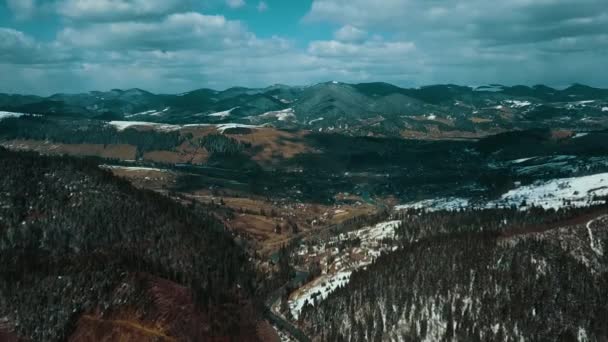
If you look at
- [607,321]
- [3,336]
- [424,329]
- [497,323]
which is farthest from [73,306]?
[607,321]

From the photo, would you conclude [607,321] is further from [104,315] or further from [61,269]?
[61,269]

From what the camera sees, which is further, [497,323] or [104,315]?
[497,323]

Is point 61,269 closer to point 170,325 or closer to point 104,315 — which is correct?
point 104,315

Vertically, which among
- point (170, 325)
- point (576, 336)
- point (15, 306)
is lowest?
point (576, 336)

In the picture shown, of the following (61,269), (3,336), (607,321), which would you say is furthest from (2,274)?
(607,321)

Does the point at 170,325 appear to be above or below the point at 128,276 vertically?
below

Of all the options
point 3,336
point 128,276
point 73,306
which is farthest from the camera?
point 128,276

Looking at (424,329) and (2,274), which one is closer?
(2,274)

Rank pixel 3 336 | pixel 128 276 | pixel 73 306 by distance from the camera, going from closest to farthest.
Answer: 1. pixel 3 336
2. pixel 73 306
3. pixel 128 276

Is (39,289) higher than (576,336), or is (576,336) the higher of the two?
(39,289)
